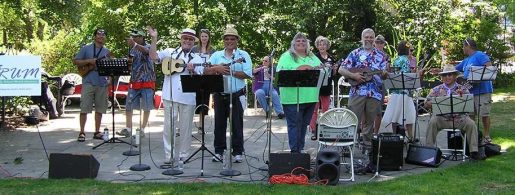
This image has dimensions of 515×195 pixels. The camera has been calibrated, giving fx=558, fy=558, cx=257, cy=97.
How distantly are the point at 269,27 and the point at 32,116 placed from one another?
23.4 ft

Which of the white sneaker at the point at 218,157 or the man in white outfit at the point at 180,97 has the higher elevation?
the man in white outfit at the point at 180,97

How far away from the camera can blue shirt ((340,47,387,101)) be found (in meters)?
7.00

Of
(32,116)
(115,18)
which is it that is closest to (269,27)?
(115,18)

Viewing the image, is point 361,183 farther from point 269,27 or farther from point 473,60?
point 269,27

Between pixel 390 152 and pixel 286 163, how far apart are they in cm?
145

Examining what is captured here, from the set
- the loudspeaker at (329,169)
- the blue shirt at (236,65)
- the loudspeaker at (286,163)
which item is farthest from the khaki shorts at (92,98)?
the loudspeaker at (329,169)

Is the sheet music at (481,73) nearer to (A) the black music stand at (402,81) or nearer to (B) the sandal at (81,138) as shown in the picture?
(A) the black music stand at (402,81)

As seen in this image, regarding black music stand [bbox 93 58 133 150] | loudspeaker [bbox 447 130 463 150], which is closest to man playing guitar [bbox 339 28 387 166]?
loudspeaker [bbox 447 130 463 150]

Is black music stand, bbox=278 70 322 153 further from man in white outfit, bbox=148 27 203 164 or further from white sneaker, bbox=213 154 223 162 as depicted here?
white sneaker, bbox=213 154 223 162

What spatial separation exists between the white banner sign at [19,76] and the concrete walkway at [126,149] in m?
0.89

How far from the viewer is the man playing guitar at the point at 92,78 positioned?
27.4 feet

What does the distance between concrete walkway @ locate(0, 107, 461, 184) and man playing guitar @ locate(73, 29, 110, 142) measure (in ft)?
1.74

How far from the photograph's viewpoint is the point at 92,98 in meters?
8.56

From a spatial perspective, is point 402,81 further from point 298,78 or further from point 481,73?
point 298,78
